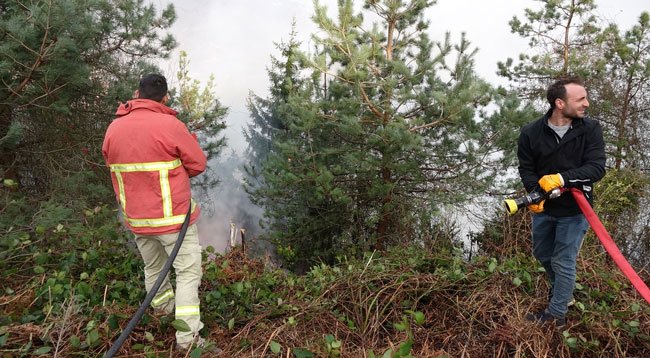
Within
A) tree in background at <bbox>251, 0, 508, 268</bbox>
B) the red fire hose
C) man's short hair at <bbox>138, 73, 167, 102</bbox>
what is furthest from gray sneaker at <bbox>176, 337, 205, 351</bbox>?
tree in background at <bbox>251, 0, 508, 268</bbox>

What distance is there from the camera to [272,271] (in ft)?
15.5

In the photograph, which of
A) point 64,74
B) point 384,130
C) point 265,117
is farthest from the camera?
point 265,117

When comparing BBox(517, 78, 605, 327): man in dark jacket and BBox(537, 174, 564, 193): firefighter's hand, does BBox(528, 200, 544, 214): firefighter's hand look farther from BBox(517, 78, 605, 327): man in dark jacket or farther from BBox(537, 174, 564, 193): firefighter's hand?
BBox(537, 174, 564, 193): firefighter's hand

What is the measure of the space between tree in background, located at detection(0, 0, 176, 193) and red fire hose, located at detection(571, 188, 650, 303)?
203 inches

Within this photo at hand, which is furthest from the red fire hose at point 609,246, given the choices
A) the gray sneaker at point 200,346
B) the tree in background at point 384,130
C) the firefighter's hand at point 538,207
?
the tree in background at point 384,130

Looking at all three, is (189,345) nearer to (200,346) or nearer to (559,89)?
(200,346)

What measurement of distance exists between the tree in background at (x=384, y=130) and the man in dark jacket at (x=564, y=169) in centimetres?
440

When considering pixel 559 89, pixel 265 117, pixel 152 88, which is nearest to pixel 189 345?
pixel 152 88

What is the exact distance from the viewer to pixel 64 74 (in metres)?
5.11

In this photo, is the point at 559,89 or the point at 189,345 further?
the point at 559,89

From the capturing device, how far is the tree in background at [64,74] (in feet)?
15.2

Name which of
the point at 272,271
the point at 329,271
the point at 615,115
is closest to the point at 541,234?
the point at 329,271

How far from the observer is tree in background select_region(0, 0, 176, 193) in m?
4.62

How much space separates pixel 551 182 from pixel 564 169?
0.78ft
